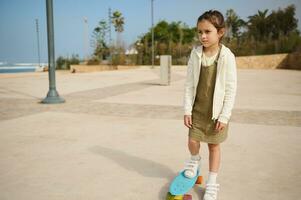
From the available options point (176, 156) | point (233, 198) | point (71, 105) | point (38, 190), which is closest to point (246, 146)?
point (176, 156)

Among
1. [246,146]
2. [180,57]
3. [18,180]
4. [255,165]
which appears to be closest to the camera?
[18,180]

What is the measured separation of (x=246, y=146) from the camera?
4.16m

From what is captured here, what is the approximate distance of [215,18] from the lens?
2439 mm

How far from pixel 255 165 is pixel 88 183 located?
1.89 meters

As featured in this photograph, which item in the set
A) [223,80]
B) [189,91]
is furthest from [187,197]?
[223,80]

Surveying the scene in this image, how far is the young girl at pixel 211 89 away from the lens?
248cm

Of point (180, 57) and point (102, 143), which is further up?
point (180, 57)

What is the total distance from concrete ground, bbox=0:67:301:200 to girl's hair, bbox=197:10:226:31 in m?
1.50

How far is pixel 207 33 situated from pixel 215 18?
0.13 metres

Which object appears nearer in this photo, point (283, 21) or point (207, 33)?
point (207, 33)

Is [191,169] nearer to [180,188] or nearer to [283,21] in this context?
[180,188]

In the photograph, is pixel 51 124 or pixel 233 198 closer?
pixel 233 198

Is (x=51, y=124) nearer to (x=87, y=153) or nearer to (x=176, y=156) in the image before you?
(x=87, y=153)

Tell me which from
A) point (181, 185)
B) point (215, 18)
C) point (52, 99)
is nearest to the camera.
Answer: point (215, 18)
